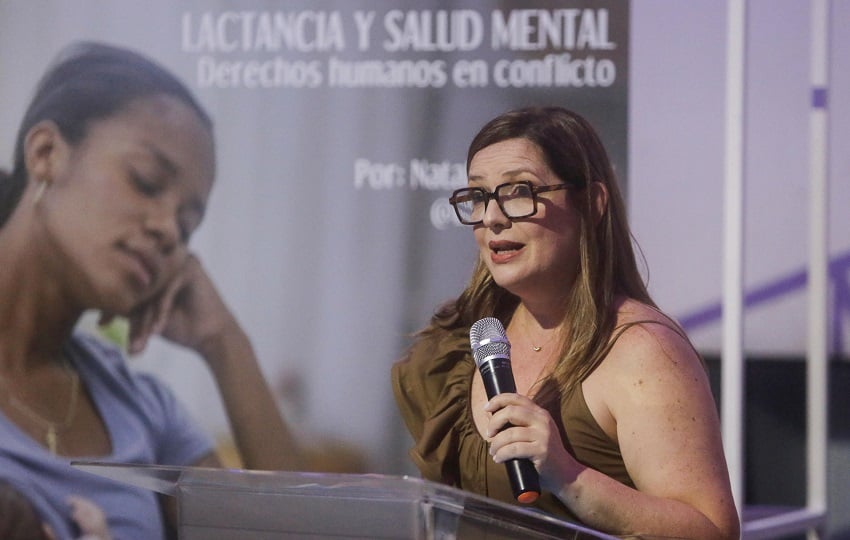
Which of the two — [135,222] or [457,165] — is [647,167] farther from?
[135,222]

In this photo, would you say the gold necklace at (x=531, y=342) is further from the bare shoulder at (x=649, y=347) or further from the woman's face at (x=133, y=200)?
the woman's face at (x=133, y=200)

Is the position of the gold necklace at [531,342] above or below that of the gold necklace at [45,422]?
above

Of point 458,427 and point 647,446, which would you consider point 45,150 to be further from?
point 647,446

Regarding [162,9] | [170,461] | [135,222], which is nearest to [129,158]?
[135,222]

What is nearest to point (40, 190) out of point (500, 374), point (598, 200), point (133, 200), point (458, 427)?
point (133, 200)

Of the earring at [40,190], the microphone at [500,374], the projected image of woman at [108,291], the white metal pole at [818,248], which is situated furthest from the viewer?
the earring at [40,190]

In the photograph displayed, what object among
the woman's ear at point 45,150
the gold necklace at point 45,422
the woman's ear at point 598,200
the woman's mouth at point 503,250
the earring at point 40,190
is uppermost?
the woman's ear at point 45,150

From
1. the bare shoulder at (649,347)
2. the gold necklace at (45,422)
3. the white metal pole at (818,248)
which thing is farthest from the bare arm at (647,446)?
the gold necklace at (45,422)

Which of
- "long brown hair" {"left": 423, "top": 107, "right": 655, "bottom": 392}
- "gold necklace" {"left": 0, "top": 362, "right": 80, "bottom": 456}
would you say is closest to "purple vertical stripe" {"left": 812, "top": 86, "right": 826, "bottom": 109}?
"long brown hair" {"left": 423, "top": 107, "right": 655, "bottom": 392}

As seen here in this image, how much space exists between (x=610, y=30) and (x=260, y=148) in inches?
44.8

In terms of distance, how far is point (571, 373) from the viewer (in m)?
1.81

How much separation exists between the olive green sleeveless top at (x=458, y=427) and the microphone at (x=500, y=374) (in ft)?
0.51

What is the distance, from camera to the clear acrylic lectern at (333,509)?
1.29 metres

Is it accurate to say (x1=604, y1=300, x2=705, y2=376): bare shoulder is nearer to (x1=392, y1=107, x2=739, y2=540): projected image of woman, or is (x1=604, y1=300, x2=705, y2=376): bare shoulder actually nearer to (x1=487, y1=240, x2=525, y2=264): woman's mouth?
(x1=392, y1=107, x2=739, y2=540): projected image of woman
